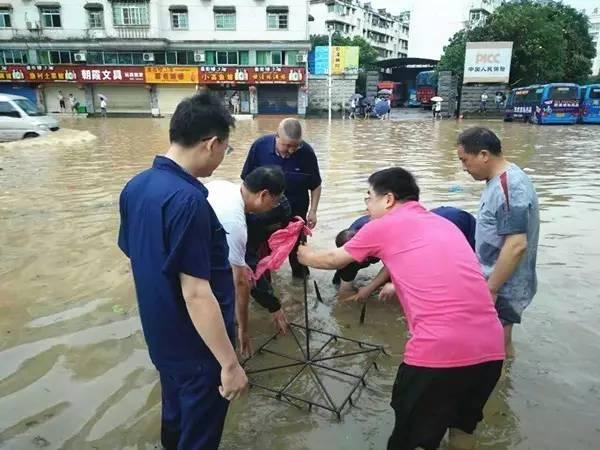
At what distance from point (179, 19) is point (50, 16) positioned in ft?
29.7

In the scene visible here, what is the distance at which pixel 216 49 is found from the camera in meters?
34.0

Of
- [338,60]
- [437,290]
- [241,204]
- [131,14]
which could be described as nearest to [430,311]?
[437,290]

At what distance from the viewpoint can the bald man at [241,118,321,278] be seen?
4.17 metres

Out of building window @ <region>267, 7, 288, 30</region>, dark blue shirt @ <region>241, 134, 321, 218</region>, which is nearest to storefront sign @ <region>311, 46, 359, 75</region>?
building window @ <region>267, 7, 288, 30</region>

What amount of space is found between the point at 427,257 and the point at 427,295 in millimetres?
154

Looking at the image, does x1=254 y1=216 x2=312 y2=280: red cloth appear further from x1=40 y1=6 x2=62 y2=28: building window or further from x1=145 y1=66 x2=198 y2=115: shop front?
x1=40 y1=6 x2=62 y2=28: building window

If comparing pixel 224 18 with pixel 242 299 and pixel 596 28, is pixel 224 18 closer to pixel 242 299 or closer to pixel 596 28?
pixel 242 299

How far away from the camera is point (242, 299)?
2.85 meters

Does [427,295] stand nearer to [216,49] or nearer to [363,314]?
[363,314]

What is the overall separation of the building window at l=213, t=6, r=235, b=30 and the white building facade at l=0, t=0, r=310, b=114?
0.07 m

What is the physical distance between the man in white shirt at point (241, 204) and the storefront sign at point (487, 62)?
101 ft

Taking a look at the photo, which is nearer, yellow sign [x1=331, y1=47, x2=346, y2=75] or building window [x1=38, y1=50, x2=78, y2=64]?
building window [x1=38, y1=50, x2=78, y2=64]

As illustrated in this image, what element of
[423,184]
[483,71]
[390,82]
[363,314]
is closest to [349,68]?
[483,71]

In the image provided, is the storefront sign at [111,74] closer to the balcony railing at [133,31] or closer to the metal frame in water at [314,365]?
the balcony railing at [133,31]
